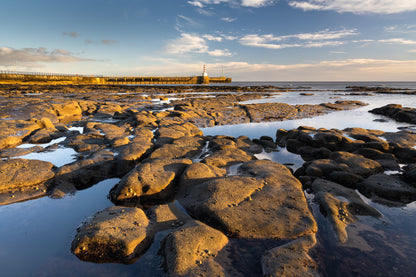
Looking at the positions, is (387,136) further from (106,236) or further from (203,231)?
(106,236)

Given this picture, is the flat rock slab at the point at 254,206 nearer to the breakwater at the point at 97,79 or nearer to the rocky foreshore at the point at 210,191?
the rocky foreshore at the point at 210,191

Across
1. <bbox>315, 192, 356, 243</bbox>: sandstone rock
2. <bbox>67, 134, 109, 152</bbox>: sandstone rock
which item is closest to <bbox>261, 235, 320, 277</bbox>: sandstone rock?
<bbox>315, 192, 356, 243</bbox>: sandstone rock

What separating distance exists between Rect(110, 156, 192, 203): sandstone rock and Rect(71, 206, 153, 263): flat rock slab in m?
1.16

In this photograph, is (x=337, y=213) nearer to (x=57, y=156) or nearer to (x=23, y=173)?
(x=23, y=173)

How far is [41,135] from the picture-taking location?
1036 cm

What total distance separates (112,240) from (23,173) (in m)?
4.36

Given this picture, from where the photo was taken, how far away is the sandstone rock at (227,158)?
7.22 m

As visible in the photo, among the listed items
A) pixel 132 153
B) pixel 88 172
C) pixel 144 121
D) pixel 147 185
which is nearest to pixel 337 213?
pixel 147 185

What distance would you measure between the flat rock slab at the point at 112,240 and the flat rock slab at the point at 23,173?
10.5ft

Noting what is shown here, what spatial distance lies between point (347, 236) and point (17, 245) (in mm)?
6227

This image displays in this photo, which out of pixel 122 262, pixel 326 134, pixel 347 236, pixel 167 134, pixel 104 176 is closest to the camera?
pixel 122 262

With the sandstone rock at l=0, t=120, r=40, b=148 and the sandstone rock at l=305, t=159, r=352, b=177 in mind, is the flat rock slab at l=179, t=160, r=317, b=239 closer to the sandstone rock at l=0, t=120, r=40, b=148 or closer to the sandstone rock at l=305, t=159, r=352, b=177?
the sandstone rock at l=305, t=159, r=352, b=177

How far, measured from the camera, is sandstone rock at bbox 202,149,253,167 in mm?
7222

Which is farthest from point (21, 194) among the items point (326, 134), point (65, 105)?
point (65, 105)
